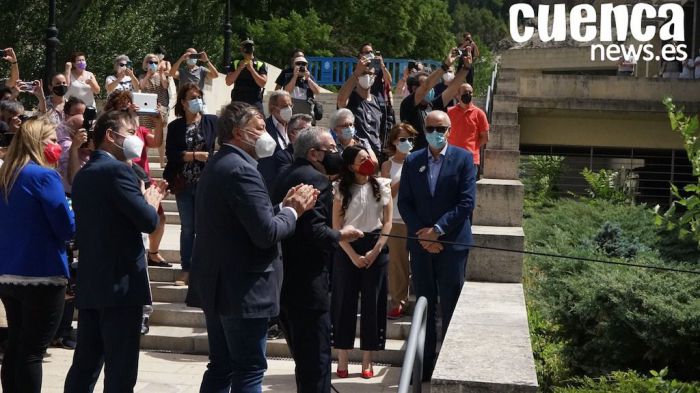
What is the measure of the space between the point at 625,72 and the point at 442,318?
79.5ft

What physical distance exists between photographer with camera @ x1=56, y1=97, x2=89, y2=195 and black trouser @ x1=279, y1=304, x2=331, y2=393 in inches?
141

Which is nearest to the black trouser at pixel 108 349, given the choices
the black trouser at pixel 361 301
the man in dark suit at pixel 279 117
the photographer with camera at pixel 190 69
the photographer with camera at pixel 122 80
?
the black trouser at pixel 361 301

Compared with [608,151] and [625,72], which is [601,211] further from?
[625,72]

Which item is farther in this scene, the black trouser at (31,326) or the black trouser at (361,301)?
the black trouser at (361,301)

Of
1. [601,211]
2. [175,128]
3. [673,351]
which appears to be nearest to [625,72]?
[601,211]

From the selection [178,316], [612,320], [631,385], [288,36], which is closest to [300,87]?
[178,316]

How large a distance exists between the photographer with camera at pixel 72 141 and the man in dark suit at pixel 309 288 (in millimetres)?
3489

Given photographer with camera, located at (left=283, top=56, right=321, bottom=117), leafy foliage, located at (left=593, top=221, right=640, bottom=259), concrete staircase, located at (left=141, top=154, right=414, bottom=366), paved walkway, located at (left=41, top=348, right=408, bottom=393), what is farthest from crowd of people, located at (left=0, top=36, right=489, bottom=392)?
photographer with camera, located at (left=283, top=56, right=321, bottom=117)

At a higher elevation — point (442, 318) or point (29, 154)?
point (29, 154)

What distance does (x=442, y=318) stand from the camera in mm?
8664

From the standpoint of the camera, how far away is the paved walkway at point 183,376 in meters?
8.71

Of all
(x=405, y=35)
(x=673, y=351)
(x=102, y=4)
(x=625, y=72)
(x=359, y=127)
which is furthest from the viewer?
Result: (x=405, y=35)

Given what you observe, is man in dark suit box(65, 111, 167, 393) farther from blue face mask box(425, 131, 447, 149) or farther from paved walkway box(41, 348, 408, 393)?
blue face mask box(425, 131, 447, 149)

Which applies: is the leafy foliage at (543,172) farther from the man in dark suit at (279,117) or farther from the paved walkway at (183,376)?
the paved walkway at (183,376)
